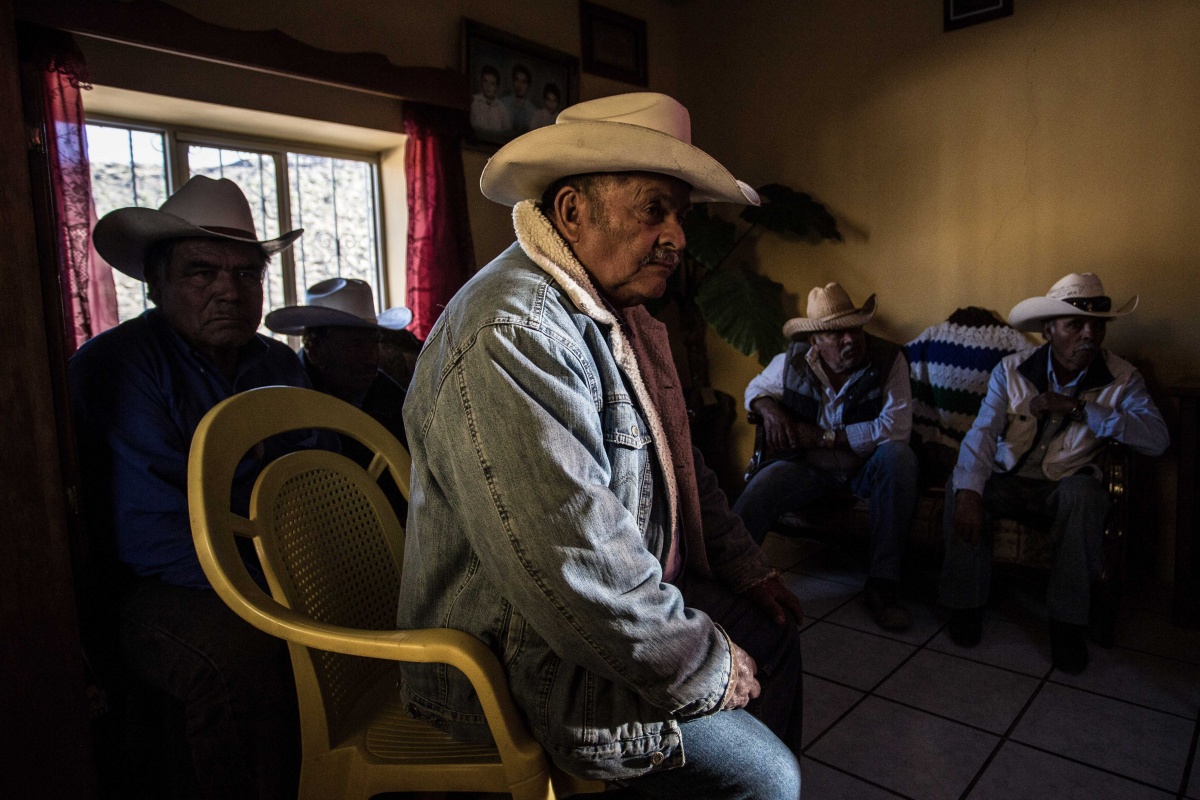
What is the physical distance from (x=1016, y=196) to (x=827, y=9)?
145 centimetres

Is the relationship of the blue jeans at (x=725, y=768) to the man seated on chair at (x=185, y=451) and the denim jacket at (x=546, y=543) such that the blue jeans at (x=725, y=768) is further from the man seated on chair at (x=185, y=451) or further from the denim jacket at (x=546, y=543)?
the man seated on chair at (x=185, y=451)

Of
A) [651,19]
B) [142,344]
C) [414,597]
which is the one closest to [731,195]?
[414,597]

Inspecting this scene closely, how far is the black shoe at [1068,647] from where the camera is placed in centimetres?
227

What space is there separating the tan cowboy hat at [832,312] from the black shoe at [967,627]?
3.61 ft

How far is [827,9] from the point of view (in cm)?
390

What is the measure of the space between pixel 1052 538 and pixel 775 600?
1594 millimetres

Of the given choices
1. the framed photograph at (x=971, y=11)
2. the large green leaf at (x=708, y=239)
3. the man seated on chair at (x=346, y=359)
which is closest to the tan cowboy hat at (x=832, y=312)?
the large green leaf at (x=708, y=239)

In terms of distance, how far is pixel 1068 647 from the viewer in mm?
2312

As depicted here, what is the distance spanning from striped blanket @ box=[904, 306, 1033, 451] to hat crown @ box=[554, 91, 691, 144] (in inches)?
94.3

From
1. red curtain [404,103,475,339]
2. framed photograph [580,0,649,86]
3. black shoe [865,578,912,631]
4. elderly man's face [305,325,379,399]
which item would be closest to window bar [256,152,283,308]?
red curtain [404,103,475,339]

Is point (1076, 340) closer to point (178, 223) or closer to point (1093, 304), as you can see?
point (1093, 304)

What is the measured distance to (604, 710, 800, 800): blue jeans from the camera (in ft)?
3.16

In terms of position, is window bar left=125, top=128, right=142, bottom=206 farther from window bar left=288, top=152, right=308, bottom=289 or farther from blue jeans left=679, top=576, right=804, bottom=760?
blue jeans left=679, top=576, right=804, bottom=760

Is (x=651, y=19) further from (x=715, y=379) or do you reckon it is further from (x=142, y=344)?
(x=142, y=344)
